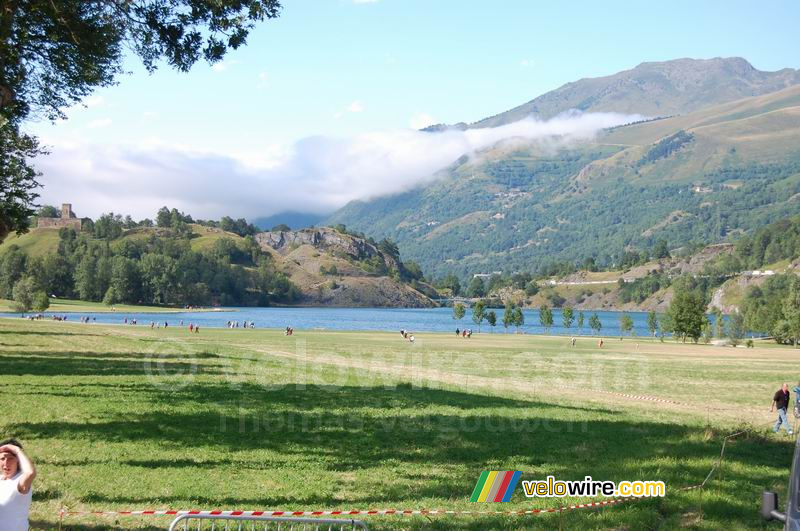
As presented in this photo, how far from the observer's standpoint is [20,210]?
27.9m

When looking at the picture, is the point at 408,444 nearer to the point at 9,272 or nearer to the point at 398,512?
the point at 398,512

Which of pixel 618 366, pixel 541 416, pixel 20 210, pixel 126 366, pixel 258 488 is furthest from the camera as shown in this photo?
pixel 618 366

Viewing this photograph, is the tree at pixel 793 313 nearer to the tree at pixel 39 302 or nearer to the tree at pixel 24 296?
the tree at pixel 39 302

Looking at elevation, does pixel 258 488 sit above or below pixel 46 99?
below

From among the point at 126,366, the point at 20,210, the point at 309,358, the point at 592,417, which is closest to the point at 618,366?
the point at 309,358

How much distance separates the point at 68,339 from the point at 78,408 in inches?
1155

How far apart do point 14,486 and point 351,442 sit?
9814 mm

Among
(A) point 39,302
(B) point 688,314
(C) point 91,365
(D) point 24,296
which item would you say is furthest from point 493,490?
(D) point 24,296

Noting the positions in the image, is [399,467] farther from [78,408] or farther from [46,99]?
[46,99]

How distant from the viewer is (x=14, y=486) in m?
7.33

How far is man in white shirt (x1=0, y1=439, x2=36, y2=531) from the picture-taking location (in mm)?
7246

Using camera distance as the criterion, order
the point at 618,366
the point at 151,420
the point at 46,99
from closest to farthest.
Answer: the point at 151,420
the point at 46,99
the point at 618,366

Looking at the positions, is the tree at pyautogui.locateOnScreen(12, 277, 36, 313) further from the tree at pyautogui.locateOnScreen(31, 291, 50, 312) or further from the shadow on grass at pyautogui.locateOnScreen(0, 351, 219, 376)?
the shadow on grass at pyautogui.locateOnScreen(0, 351, 219, 376)

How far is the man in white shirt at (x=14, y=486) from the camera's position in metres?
7.25
